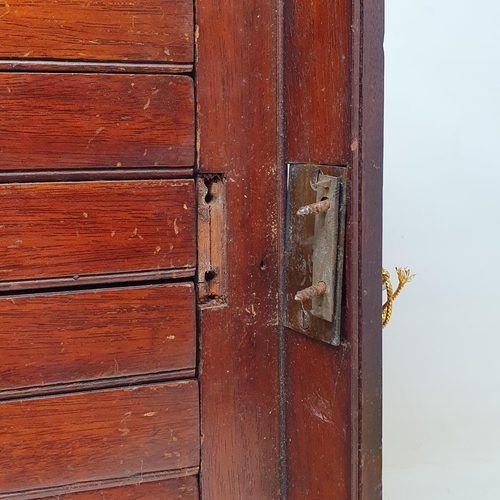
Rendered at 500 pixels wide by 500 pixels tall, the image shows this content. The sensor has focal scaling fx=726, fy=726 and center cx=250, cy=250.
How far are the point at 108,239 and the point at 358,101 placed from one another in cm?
39

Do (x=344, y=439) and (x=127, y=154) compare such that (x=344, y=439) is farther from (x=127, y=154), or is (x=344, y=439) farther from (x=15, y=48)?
(x=15, y=48)

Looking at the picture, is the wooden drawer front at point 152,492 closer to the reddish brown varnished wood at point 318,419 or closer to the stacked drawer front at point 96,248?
the stacked drawer front at point 96,248

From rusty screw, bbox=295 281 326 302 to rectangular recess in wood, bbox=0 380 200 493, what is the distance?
22 cm

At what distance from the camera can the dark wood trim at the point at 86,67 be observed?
97cm

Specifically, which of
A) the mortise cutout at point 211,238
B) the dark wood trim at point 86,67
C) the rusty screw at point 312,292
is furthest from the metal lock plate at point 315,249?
the dark wood trim at point 86,67

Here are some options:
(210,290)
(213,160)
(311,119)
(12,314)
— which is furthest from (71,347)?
(311,119)

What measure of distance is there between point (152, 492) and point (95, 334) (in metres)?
0.26

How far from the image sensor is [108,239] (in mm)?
1024

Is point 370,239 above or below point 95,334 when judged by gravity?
above

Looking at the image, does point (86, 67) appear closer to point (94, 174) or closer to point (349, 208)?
point (94, 174)

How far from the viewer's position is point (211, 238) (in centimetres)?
108

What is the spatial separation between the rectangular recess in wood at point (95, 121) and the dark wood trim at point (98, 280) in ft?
0.51

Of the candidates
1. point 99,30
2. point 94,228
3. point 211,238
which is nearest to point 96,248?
point 94,228

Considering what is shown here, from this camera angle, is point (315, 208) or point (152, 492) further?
point (152, 492)
